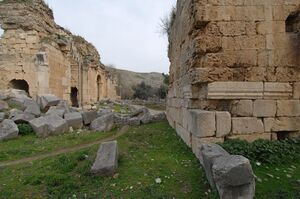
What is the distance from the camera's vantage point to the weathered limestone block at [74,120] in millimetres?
9859

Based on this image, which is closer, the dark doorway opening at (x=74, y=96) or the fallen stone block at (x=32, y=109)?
the fallen stone block at (x=32, y=109)

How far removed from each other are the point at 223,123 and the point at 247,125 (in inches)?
21.9

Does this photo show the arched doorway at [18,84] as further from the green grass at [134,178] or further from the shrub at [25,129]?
the green grass at [134,178]

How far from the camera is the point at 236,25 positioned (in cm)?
557

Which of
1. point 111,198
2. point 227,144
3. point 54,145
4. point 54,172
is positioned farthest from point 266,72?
point 54,145

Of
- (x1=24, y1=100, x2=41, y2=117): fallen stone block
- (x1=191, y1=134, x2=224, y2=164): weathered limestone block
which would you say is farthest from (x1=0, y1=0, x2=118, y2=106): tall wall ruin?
(x1=191, y1=134, x2=224, y2=164): weathered limestone block

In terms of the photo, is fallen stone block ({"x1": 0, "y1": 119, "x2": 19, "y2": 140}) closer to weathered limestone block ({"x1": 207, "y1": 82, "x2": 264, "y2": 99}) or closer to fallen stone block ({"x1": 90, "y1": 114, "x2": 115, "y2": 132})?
fallen stone block ({"x1": 90, "y1": 114, "x2": 115, "y2": 132})

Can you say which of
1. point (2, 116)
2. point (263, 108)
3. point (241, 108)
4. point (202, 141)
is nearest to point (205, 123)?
point (202, 141)

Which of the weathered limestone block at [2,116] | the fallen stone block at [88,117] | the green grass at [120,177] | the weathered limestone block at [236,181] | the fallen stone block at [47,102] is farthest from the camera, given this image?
the fallen stone block at [47,102]

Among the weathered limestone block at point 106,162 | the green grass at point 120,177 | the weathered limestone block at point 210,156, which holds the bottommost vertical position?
the green grass at point 120,177

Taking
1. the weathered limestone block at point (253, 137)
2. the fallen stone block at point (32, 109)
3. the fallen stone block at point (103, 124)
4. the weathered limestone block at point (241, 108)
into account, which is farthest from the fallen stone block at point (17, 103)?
the weathered limestone block at point (253, 137)

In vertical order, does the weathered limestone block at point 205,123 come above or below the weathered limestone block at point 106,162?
above

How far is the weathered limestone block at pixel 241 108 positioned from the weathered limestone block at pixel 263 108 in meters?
0.13

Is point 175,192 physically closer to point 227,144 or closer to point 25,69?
point 227,144
